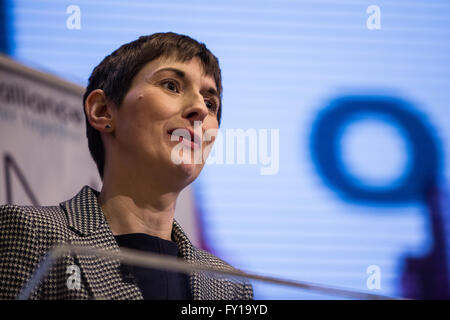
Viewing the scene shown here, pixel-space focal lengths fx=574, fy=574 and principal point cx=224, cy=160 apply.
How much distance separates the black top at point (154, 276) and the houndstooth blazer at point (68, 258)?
14 mm

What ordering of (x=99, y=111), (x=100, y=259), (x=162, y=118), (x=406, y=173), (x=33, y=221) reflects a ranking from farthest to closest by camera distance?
(x=406, y=173), (x=99, y=111), (x=162, y=118), (x=33, y=221), (x=100, y=259)

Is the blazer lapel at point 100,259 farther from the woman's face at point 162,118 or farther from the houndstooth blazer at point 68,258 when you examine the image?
the woman's face at point 162,118

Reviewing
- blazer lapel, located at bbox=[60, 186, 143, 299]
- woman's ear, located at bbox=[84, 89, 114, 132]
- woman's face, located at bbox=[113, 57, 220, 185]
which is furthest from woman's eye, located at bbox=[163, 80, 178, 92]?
blazer lapel, located at bbox=[60, 186, 143, 299]

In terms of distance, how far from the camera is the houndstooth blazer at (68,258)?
755 millimetres

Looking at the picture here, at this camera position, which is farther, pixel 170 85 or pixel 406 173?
pixel 406 173

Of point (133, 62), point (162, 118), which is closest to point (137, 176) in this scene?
point (162, 118)

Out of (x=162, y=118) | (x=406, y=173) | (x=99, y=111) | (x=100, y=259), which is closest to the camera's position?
(x=100, y=259)

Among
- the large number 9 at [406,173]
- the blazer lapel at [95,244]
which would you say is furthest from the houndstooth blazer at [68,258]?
the large number 9 at [406,173]

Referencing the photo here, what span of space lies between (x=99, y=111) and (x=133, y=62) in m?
0.12

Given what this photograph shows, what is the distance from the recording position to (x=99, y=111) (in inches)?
43.9

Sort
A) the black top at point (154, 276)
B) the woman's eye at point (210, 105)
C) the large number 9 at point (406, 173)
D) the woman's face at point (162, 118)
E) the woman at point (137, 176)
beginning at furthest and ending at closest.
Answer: the large number 9 at point (406, 173) → the woman's eye at point (210, 105) → the woman's face at point (162, 118) → the woman at point (137, 176) → the black top at point (154, 276)

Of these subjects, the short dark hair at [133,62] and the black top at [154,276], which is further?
the short dark hair at [133,62]

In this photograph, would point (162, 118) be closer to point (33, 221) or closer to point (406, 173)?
point (33, 221)
